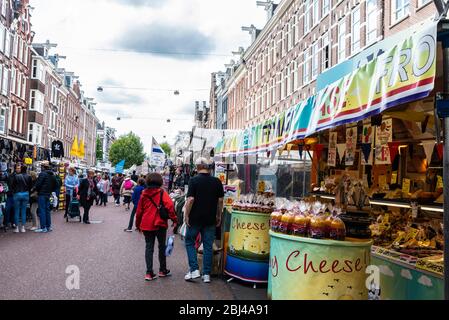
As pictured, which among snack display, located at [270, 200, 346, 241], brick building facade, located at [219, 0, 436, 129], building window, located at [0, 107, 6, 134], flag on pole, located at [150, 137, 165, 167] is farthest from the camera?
building window, located at [0, 107, 6, 134]

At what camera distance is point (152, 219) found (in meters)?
6.52

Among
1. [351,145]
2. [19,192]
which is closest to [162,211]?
[351,145]

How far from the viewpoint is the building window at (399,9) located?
14.8 metres

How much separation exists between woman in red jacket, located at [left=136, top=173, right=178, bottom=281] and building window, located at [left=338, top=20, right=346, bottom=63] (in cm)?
1502

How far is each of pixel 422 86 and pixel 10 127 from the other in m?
36.4

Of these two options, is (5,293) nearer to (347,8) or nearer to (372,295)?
(372,295)

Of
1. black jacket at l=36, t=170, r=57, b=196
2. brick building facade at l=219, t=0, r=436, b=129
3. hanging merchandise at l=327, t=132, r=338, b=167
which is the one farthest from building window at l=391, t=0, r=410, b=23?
black jacket at l=36, t=170, r=57, b=196

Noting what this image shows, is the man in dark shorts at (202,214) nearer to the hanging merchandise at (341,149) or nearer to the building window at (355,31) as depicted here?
the hanging merchandise at (341,149)

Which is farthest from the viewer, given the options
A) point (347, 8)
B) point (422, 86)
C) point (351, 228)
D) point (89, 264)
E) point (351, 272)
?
point (347, 8)

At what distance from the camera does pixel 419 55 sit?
2893 mm

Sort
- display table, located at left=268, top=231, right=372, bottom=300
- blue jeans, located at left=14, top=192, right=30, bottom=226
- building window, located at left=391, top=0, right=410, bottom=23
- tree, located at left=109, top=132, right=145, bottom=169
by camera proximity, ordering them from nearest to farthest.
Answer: display table, located at left=268, top=231, right=372, bottom=300 < blue jeans, located at left=14, top=192, right=30, bottom=226 < building window, located at left=391, top=0, right=410, bottom=23 < tree, located at left=109, top=132, right=145, bottom=169

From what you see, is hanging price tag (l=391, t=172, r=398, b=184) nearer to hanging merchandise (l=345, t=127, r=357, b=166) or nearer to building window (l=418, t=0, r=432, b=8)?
hanging merchandise (l=345, t=127, r=357, b=166)

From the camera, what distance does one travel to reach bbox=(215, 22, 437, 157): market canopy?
9.27 feet
